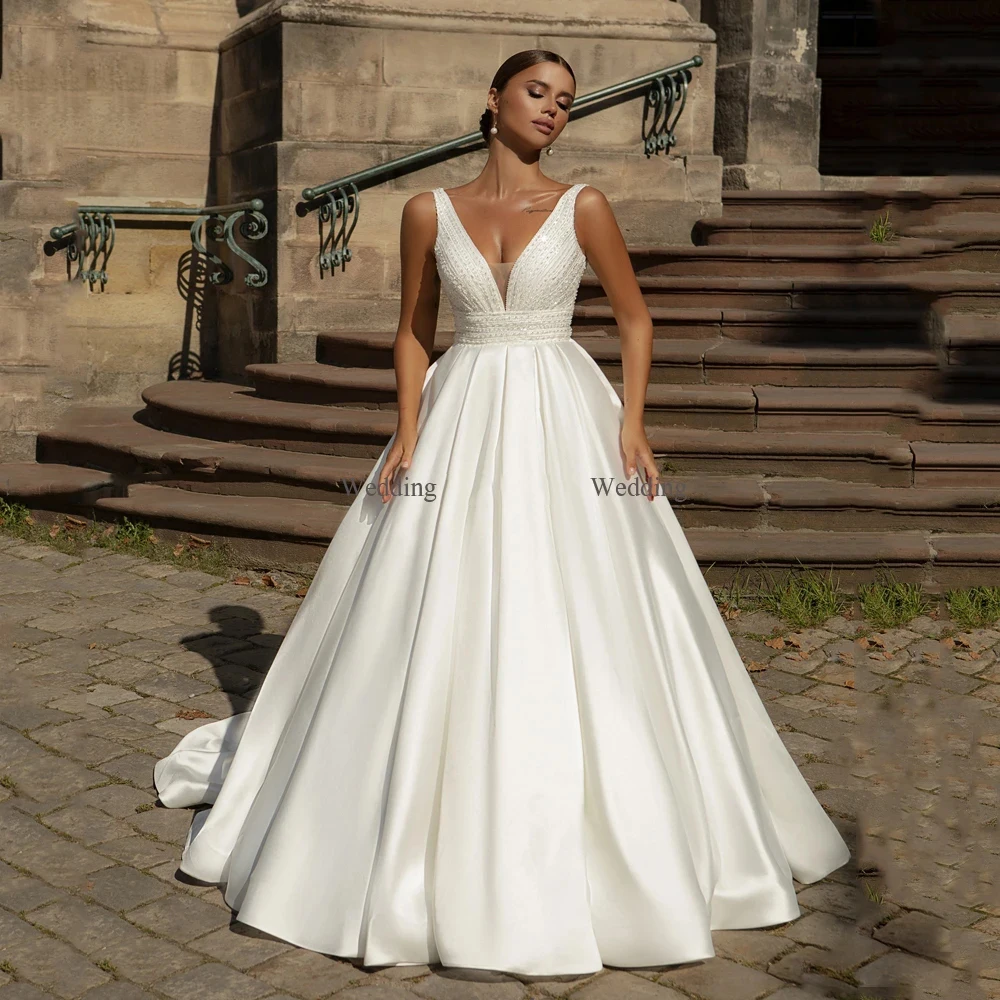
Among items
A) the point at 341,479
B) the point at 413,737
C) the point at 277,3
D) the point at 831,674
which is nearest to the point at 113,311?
the point at 277,3

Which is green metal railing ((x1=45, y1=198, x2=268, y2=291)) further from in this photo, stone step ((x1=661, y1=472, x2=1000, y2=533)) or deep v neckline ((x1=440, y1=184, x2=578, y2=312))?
deep v neckline ((x1=440, y1=184, x2=578, y2=312))

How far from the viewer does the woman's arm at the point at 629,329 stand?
3.68m

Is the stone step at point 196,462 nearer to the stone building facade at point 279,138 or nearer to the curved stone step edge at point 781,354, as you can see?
the stone building facade at point 279,138

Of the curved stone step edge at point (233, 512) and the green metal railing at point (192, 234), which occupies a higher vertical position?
the green metal railing at point (192, 234)

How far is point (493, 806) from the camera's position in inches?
131

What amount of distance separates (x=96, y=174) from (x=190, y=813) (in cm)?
690

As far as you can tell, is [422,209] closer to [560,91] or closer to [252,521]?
[560,91]

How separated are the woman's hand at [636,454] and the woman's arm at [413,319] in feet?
1.83

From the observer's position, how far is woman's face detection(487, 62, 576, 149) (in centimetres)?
359

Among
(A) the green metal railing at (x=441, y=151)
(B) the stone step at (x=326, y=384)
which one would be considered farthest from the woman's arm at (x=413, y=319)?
(A) the green metal railing at (x=441, y=151)

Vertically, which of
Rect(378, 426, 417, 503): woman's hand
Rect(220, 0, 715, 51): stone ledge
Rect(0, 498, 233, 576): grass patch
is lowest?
Rect(0, 498, 233, 576): grass patch

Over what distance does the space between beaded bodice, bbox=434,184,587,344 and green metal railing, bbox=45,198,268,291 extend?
5.61m

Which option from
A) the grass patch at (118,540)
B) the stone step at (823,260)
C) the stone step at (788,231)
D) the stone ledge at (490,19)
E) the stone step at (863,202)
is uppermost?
the stone ledge at (490,19)

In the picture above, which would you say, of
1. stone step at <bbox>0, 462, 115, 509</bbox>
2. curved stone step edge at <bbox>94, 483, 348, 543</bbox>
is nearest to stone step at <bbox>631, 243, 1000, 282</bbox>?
curved stone step edge at <bbox>94, 483, 348, 543</bbox>
